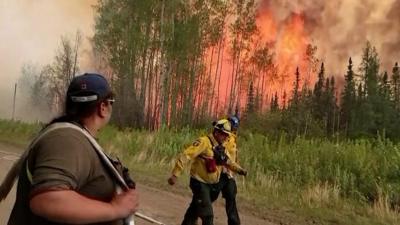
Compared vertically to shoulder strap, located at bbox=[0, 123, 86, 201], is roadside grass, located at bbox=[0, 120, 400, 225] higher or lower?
lower

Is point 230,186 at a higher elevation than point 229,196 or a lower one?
higher

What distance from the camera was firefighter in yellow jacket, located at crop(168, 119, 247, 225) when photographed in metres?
8.02

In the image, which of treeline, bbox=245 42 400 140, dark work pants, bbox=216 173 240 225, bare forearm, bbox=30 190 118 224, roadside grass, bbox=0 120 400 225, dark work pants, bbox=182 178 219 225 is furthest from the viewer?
treeline, bbox=245 42 400 140

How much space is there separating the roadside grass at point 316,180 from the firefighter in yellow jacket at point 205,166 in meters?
2.48

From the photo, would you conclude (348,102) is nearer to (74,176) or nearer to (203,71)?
(203,71)

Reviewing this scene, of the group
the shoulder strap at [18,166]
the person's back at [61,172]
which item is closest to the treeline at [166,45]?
the shoulder strap at [18,166]

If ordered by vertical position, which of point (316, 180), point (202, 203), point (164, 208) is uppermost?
point (316, 180)

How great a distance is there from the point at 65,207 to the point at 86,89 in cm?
51

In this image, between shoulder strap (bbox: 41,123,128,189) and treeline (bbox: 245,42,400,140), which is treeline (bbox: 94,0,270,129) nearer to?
treeline (bbox: 245,42,400,140)

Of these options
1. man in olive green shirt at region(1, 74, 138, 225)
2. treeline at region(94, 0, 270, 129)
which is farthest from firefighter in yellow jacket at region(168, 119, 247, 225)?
treeline at region(94, 0, 270, 129)

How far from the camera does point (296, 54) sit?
56.7 m

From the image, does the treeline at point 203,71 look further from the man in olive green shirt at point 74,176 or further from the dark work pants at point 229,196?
the man in olive green shirt at point 74,176

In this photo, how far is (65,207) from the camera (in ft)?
7.61

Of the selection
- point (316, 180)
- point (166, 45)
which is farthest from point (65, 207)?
point (166, 45)
